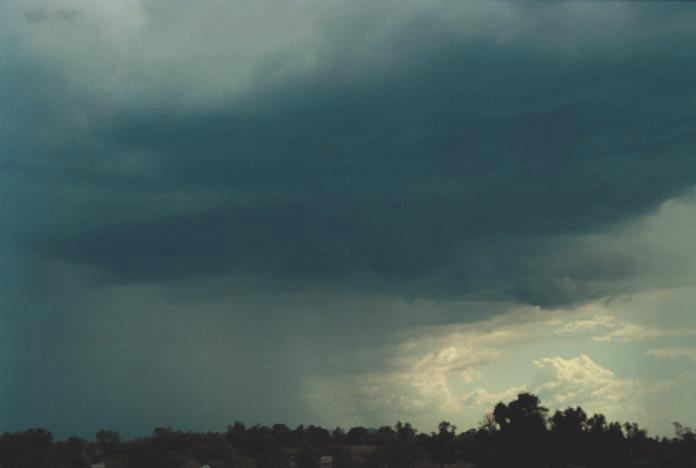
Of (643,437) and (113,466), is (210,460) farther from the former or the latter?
(643,437)

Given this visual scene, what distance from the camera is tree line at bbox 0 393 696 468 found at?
152 m

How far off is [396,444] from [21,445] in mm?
74428

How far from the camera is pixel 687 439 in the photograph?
578 ft

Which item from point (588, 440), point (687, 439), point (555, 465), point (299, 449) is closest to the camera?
point (555, 465)

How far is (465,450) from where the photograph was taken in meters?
193

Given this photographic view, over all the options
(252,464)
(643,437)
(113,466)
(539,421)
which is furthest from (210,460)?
(643,437)

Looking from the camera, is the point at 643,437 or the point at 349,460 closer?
the point at 349,460

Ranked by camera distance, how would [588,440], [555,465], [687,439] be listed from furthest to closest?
1. [687,439]
2. [588,440]
3. [555,465]

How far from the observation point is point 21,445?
557 ft

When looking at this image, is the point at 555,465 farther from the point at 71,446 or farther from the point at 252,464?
the point at 71,446

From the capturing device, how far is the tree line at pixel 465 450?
497 feet

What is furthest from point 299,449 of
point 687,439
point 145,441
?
point 687,439

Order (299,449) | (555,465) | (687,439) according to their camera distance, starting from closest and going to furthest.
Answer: (555,465), (687,439), (299,449)

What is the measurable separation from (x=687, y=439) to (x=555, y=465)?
44271 millimetres
